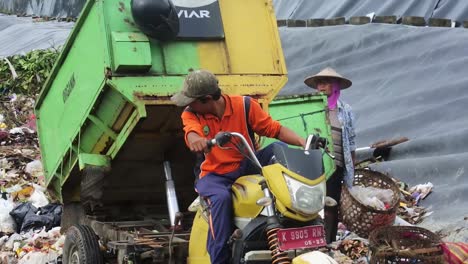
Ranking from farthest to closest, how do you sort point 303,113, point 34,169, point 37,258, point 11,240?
point 34,169, point 11,240, point 303,113, point 37,258

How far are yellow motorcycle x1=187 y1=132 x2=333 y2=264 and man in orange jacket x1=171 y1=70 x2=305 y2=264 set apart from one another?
0.10m

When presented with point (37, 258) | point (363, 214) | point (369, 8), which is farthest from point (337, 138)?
point (369, 8)

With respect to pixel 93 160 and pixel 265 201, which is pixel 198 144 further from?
pixel 93 160

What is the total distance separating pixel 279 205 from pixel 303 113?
3273mm

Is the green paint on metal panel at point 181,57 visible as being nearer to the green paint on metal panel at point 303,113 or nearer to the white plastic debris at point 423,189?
the green paint on metal panel at point 303,113

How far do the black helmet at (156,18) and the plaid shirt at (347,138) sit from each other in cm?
199

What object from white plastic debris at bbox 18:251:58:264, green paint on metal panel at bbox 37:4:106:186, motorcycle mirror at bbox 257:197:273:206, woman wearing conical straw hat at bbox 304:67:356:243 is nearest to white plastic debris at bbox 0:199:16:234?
white plastic debris at bbox 18:251:58:264

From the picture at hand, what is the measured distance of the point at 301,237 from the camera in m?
4.00

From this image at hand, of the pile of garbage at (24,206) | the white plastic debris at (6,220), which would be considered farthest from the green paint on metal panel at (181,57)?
the white plastic debris at (6,220)

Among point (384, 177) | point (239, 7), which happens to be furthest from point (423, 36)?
point (239, 7)

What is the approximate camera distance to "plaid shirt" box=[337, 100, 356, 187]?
21.6 ft

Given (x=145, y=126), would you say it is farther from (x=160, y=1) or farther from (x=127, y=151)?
(x=160, y=1)

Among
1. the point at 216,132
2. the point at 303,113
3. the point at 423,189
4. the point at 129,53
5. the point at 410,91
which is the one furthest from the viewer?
the point at 410,91

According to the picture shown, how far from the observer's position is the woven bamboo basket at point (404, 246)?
531 cm
